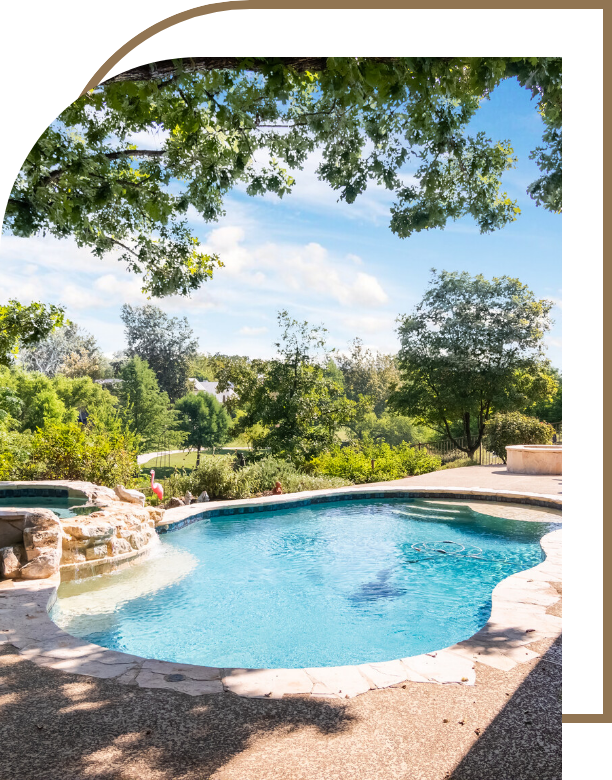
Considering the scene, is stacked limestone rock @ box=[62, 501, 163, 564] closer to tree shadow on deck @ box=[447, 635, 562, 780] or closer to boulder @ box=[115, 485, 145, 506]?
boulder @ box=[115, 485, 145, 506]

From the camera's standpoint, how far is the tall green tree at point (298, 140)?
9.43ft

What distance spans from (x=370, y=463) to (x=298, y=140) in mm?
10833

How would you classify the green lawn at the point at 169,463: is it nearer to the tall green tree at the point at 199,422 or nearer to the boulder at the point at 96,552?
the tall green tree at the point at 199,422

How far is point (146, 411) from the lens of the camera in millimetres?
29562

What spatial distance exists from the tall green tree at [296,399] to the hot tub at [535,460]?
15.9ft

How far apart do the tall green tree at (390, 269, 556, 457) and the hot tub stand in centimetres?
558

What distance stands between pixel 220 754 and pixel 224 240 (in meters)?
54.2

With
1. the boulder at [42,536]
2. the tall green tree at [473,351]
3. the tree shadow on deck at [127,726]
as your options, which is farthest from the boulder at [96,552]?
the tall green tree at [473,351]

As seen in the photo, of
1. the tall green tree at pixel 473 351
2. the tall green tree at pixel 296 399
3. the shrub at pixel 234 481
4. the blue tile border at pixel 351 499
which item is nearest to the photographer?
the blue tile border at pixel 351 499

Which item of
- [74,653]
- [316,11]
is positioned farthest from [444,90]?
[74,653]

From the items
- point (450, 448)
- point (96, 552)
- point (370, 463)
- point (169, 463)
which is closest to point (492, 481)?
point (370, 463)

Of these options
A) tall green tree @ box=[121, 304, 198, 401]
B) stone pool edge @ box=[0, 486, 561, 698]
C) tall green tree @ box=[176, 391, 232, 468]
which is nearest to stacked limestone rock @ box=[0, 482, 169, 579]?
stone pool edge @ box=[0, 486, 561, 698]

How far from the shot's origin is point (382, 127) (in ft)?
14.9

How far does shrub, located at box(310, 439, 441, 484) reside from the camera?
47.4 feet
